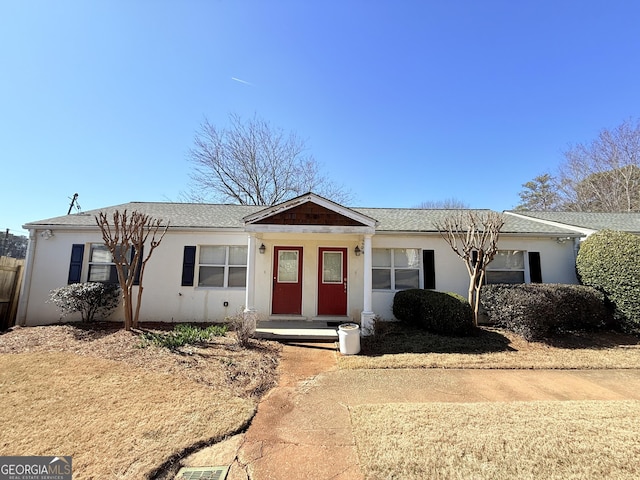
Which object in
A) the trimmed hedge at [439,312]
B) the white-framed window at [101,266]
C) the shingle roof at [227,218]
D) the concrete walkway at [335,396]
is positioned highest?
the shingle roof at [227,218]

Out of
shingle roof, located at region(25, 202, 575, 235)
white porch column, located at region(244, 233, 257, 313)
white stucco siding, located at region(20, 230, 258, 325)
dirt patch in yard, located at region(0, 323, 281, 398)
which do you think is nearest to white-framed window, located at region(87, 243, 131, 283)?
white stucco siding, located at region(20, 230, 258, 325)

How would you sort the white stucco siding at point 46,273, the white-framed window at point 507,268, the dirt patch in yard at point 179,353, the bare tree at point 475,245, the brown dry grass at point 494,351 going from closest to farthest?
1. the dirt patch in yard at point 179,353
2. the brown dry grass at point 494,351
3. the bare tree at point 475,245
4. the white stucco siding at point 46,273
5. the white-framed window at point 507,268

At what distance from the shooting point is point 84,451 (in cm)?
286

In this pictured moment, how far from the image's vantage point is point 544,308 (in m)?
Result: 7.14

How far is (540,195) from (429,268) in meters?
25.0

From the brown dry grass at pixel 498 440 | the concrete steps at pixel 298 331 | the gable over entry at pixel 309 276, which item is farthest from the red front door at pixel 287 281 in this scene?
the brown dry grass at pixel 498 440

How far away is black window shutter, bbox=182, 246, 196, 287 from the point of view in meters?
9.08

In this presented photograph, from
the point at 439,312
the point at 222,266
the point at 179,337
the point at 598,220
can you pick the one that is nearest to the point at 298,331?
the point at 179,337

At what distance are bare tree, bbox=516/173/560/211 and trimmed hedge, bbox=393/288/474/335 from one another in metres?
23.2

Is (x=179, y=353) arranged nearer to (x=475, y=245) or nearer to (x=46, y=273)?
(x=46, y=273)

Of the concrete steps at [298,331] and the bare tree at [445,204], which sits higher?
the bare tree at [445,204]

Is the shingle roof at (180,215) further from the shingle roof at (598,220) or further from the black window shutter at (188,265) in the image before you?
the shingle roof at (598,220)

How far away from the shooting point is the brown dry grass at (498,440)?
2.61 m

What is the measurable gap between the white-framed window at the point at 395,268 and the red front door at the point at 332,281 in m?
1.05
